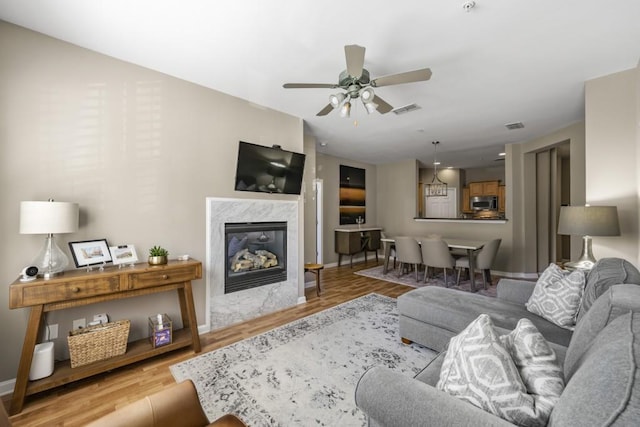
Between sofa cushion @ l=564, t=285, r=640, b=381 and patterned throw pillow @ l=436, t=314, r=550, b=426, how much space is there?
262mm

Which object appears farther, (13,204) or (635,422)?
(13,204)

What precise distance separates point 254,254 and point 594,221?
355 cm

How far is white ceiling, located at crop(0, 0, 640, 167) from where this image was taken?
73.6 inches

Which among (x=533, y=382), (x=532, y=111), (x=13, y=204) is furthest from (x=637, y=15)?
(x=13, y=204)

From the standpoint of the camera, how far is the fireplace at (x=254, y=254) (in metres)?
3.22

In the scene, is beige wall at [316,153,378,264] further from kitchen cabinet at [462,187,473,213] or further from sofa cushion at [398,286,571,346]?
kitchen cabinet at [462,187,473,213]

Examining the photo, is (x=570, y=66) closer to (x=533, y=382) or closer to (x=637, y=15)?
(x=637, y=15)

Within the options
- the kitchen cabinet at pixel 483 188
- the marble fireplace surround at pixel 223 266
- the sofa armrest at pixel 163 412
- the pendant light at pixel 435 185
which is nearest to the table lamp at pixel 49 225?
the marble fireplace surround at pixel 223 266

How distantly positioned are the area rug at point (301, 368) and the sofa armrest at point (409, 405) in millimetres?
770

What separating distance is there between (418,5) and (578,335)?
2100 millimetres

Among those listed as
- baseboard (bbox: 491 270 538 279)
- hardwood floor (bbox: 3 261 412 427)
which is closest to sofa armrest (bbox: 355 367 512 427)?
hardwood floor (bbox: 3 261 412 427)

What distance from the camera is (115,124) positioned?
8.10 feet

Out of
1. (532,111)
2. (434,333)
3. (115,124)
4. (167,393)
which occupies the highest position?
(532,111)

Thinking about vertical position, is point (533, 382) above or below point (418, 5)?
below
